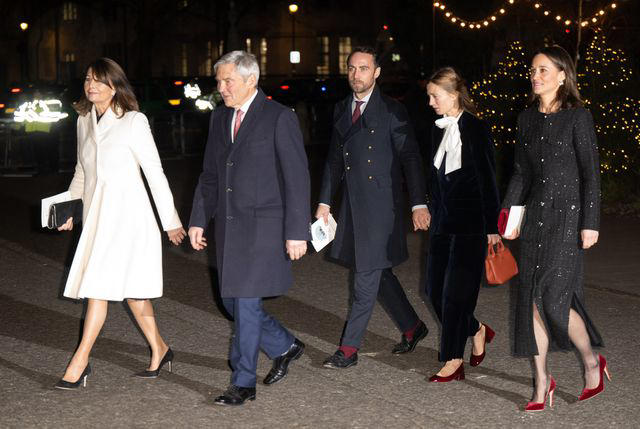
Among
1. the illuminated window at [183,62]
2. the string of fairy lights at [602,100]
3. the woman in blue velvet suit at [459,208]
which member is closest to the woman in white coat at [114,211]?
the woman in blue velvet suit at [459,208]

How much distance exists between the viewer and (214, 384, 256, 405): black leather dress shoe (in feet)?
19.9

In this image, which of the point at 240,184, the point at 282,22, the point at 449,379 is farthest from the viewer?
the point at 282,22

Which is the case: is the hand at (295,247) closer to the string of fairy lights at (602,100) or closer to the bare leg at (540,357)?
the bare leg at (540,357)

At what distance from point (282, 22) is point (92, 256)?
62586mm

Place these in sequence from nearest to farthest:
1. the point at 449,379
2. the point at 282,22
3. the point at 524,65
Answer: the point at 449,379 < the point at 524,65 < the point at 282,22

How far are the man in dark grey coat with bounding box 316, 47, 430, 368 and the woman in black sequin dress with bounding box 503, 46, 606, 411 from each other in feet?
3.46

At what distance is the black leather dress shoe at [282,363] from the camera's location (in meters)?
6.55

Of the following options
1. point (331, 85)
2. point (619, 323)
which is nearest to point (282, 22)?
point (331, 85)

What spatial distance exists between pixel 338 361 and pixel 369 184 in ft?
3.28

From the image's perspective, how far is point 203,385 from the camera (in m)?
6.55

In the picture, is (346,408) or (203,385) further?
(203,385)

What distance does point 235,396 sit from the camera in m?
6.08

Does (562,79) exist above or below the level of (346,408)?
above

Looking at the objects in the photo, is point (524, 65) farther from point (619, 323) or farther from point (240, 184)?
point (240, 184)
